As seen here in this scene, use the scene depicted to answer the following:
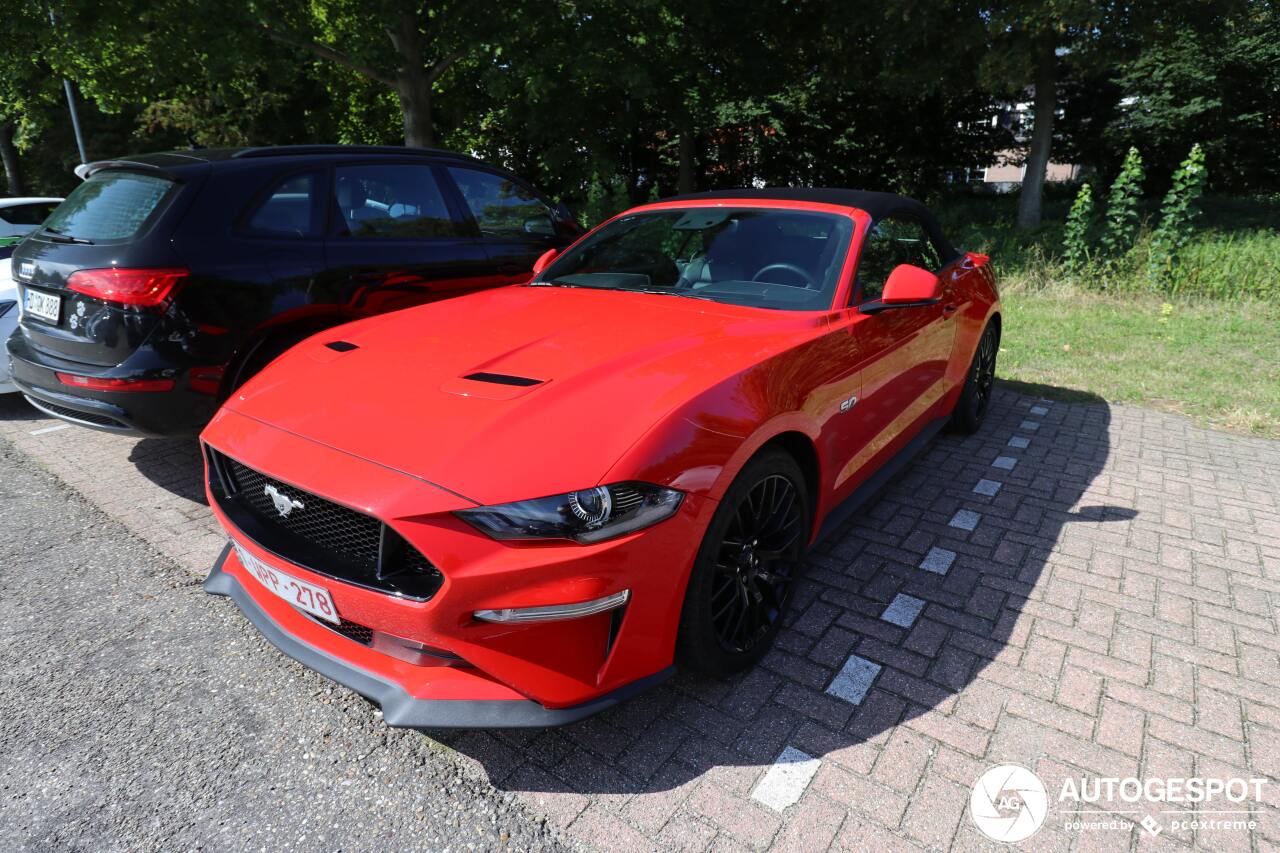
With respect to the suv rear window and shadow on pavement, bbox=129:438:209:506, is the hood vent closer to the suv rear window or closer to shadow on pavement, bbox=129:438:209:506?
the suv rear window

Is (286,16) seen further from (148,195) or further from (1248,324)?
(1248,324)

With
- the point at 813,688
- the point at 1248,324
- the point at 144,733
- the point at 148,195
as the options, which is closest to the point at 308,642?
the point at 144,733

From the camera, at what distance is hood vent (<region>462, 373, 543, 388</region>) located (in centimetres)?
224

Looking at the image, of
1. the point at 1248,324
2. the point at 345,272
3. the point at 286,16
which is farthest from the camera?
the point at 286,16

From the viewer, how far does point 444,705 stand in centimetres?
187

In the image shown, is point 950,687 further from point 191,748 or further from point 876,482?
point 191,748

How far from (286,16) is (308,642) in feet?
45.5

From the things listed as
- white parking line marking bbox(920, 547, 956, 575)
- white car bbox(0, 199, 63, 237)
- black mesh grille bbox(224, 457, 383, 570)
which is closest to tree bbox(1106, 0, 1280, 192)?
white parking line marking bbox(920, 547, 956, 575)

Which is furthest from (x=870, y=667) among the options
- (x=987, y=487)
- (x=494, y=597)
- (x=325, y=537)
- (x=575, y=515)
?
(x=987, y=487)

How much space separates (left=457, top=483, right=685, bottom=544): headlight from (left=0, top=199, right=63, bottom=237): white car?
7.03m

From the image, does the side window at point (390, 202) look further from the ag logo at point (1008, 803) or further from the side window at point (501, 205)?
the ag logo at point (1008, 803)

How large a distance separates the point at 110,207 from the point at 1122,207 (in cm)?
1100

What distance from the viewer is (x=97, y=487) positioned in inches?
162

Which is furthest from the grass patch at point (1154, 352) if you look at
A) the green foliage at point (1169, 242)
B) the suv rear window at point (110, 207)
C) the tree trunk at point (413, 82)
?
the tree trunk at point (413, 82)
